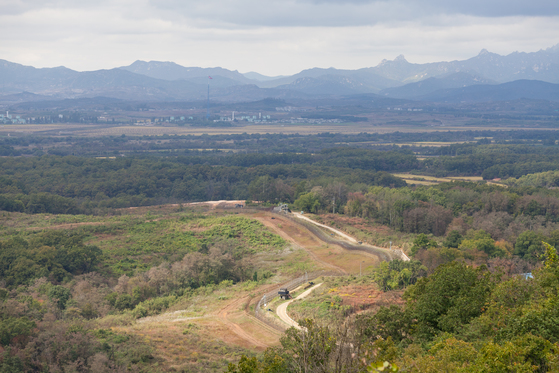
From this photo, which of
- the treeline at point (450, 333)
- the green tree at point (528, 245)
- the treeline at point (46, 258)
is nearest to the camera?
the treeline at point (450, 333)

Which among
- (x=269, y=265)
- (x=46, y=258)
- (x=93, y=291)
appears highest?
(x=46, y=258)

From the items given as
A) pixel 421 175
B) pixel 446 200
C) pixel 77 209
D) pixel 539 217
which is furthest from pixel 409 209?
pixel 421 175

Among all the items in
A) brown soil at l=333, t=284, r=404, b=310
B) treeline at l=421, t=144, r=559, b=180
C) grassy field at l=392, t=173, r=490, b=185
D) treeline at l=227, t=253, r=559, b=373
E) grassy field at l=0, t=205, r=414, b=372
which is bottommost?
grassy field at l=392, t=173, r=490, b=185

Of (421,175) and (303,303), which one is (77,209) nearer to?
(303,303)

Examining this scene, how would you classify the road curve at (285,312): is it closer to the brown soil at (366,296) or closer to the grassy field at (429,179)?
the brown soil at (366,296)

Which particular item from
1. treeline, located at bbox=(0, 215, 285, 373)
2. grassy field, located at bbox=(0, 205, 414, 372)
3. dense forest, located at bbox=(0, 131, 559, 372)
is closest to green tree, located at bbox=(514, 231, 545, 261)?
dense forest, located at bbox=(0, 131, 559, 372)

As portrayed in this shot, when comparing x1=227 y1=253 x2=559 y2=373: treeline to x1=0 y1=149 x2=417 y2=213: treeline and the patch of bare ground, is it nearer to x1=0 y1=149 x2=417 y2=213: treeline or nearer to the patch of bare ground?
the patch of bare ground

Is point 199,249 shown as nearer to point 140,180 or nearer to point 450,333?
point 450,333

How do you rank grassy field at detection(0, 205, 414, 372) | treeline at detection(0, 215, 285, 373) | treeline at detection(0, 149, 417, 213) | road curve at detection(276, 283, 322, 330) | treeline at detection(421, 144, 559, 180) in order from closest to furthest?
1. treeline at detection(0, 215, 285, 373)
2. grassy field at detection(0, 205, 414, 372)
3. road curve at detection(276, 283, 322, 330)
4. treeline at detection(0, 149, 417, 213)
5. treeline at detection(421, 144, 559, 180)

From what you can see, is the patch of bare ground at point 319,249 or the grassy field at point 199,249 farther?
the patch of bare ground at point 319,249

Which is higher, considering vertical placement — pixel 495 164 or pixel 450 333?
pixel 450 333

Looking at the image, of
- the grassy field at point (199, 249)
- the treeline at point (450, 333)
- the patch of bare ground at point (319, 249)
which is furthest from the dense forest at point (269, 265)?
the patch of bare ground at point (319, 249)

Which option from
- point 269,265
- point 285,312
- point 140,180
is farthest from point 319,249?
point 140,180
